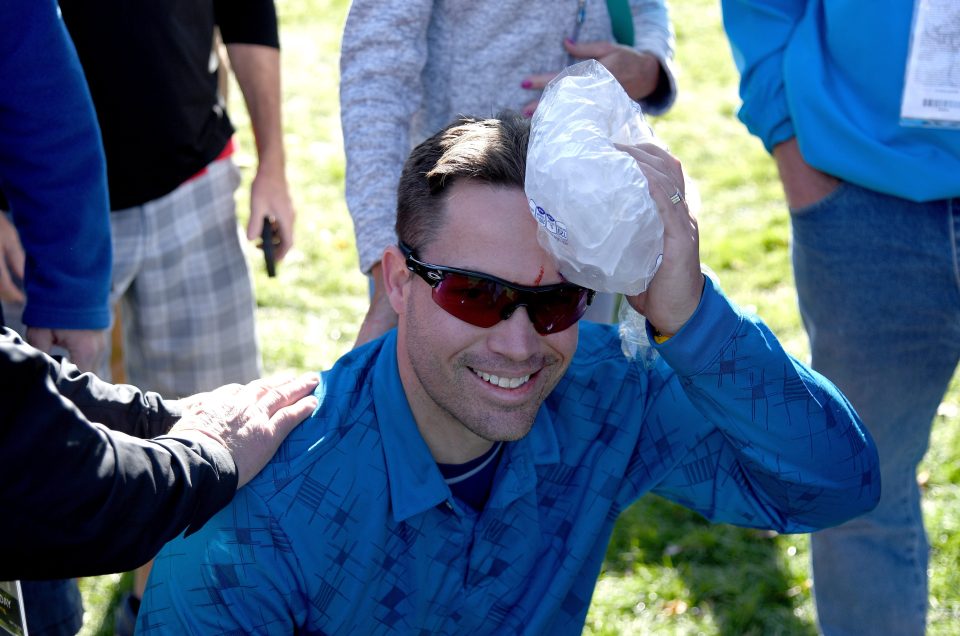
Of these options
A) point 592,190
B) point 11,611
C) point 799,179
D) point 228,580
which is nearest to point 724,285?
point 799,179

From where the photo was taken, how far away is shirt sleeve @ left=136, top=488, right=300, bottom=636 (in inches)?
85.2

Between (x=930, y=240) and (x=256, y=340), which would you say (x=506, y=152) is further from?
(x=256, y=340)

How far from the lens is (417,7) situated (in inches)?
115

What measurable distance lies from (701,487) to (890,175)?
992 mm

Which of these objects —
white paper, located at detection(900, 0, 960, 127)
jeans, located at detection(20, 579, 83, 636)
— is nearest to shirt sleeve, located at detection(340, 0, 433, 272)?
jeans, located at detection(20, 579, 83, 636)

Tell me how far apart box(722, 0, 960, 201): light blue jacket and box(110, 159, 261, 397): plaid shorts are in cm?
167

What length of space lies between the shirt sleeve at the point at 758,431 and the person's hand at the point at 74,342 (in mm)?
1405

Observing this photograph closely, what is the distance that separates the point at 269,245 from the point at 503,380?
1503 millimetres

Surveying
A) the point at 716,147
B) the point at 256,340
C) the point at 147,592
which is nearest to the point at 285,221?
the point at 256,340

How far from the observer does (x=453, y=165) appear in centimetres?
240

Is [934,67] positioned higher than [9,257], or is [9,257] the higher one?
[934,67]

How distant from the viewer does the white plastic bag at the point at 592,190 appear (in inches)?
81.0

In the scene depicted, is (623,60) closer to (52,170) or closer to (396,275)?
(396,275)

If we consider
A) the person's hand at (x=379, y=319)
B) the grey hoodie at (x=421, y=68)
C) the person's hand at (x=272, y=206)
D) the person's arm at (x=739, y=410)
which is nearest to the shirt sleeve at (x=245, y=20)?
the person's hand at (x=272, y=206)
